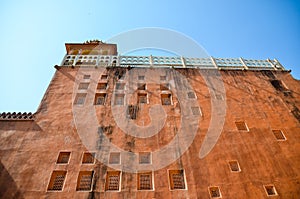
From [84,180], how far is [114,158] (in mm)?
1681

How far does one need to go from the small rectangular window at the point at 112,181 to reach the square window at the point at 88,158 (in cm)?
109

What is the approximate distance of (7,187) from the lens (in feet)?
27.6

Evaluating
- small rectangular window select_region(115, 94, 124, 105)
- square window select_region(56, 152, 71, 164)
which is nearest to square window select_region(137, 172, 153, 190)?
square window select_region(56, 152, 71, 164)

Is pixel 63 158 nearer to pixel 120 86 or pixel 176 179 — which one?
pixel 176 179

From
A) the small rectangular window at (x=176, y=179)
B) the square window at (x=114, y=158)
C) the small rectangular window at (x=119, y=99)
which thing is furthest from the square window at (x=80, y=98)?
the small rectangular window at (x=176, y=179)

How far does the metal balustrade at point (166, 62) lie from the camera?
15.2 metres

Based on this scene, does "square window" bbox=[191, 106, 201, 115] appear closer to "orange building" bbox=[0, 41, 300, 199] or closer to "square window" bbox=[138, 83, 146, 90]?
"orange building" bbox=[0, 41, 300, 199]

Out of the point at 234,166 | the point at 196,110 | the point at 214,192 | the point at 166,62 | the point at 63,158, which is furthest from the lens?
the point at 166,62

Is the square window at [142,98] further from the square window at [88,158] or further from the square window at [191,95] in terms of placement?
the square window at [88,158]

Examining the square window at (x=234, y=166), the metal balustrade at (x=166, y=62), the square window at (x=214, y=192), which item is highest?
the metal balustrade at (x=166, y=62)

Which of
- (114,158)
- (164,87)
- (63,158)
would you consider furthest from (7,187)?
(164,87)

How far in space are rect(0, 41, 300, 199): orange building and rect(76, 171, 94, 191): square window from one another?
4cm

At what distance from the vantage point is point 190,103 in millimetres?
12867

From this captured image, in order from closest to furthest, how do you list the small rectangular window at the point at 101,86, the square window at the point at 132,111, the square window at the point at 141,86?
the square window at the point at 132,111 < the small rectangular window at the point at 101,86 < the square window at the point at 141,86
